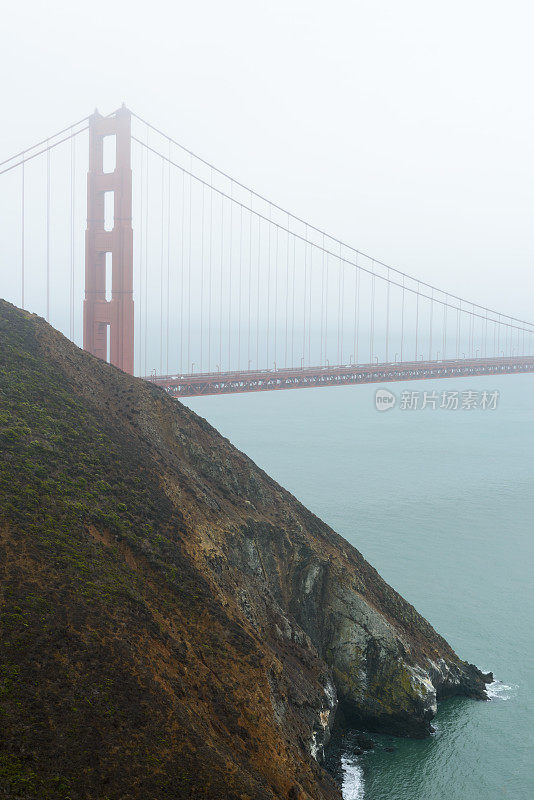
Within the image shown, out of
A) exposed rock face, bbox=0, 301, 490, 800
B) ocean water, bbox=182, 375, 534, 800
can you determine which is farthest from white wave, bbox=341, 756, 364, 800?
exposed rock face, bbox=0, 301, 490, 800

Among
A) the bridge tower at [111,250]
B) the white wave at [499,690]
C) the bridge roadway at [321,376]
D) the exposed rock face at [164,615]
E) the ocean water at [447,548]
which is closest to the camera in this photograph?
the exposed rock face at [164,615]

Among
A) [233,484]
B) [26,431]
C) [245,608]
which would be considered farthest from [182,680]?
[233,484]

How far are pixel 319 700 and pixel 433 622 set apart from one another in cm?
1755

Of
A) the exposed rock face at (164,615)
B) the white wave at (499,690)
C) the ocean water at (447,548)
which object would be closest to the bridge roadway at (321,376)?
the ocean water at (447,548)

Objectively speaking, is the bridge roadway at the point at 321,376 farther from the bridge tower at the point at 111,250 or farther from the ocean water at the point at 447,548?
the ocean water at the point at 447,548

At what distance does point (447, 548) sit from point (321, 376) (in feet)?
54.2

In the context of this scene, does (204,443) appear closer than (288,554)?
No

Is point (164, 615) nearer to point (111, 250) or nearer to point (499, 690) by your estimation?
point (499, 690)

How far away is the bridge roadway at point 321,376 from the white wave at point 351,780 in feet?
83.8

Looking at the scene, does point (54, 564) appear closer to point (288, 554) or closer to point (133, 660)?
point (133, 660)

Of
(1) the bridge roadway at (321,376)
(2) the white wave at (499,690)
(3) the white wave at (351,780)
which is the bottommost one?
(2) the white wave at (499,690)

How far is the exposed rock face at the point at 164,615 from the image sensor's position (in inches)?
594

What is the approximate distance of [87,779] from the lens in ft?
45.5

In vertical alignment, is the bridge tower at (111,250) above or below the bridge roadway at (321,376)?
above
